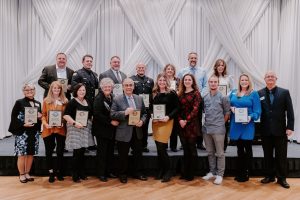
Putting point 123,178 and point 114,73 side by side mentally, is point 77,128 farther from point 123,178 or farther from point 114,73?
point 114,73

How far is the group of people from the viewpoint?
4.38 meters

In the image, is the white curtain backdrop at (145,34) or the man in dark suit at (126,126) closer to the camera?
the man in dark suit at (126,126)

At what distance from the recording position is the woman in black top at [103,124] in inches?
174

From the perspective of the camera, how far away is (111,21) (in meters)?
7.04

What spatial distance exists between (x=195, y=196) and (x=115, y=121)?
1431mm

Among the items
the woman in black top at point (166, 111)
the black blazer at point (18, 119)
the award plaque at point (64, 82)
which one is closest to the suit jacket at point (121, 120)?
the woman in black top at point (166, 111)

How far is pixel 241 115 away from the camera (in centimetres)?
434

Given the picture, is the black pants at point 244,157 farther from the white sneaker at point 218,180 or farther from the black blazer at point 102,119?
the black blazer at point 102,119

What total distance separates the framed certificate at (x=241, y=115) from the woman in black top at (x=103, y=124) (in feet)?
5.30

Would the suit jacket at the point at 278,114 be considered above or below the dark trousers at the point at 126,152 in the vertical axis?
above

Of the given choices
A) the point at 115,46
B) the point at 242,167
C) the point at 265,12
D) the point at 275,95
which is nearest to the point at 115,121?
the point at 242,167

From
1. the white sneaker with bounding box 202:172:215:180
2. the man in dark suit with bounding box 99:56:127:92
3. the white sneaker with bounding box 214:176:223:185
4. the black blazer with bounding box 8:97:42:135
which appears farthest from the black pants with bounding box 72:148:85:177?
the white sneaker with bounding box 214:176:223:185

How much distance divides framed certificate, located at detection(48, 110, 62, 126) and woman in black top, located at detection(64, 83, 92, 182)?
82 mm

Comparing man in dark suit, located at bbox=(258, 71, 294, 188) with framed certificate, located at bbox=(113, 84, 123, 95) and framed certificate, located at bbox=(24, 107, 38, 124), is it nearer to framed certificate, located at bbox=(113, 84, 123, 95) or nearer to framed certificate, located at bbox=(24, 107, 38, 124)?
framed certificate, located at bbox=(113, 84, 123, 95)
